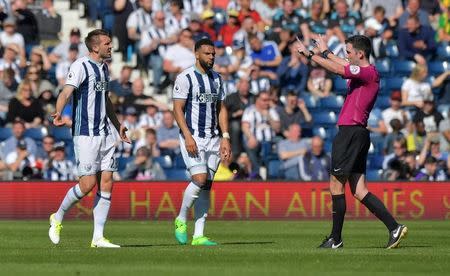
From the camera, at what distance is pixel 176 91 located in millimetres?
14258

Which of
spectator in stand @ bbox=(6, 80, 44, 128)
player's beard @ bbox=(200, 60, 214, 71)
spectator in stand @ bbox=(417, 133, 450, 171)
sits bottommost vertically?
spectator in stand @ bbox=(417, 133, 450, 171)

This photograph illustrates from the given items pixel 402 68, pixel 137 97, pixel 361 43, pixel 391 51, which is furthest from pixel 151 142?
pixel 361 43

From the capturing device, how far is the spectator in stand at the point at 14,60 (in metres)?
25.3

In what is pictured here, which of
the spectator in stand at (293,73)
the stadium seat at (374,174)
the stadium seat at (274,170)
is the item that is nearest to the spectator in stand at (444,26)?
the spectator in stand at (293,73)

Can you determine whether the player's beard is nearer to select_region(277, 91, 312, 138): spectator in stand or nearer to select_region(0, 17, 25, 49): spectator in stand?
select_region(277, 91, 312, 138): spectator in stand

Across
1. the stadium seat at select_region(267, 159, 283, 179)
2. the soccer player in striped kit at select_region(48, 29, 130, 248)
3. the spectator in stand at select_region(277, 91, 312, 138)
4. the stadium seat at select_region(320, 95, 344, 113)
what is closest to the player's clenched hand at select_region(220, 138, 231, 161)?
the soccer player in striped kit at select_region(48, 29, 130, 248)

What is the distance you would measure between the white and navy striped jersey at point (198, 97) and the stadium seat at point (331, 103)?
459 inches

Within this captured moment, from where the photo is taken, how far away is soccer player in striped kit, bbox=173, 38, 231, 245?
14211 mm

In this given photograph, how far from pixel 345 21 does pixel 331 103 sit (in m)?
2.36

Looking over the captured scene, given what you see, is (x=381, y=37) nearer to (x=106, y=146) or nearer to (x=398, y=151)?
(x=398, y=151)

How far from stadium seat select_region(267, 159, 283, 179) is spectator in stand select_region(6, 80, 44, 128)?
4.29 metres

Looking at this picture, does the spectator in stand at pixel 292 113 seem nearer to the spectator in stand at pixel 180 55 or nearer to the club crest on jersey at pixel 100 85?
the spectator in stand at pixel 180 55

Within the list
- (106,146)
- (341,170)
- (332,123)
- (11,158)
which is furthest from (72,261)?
(332,123)

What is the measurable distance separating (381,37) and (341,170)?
1421 centimetres
